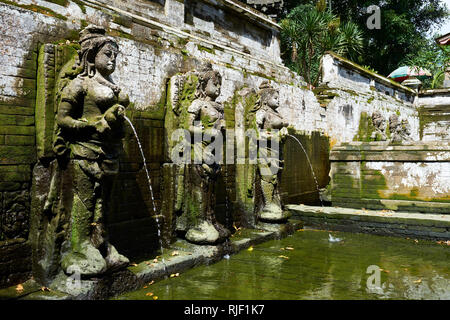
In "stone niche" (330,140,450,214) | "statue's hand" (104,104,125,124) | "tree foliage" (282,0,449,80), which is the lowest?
"stone niche" (330,140,450,214)

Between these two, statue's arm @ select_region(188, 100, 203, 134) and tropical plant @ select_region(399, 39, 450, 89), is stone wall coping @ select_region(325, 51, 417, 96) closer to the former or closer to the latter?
tropical plant @ select_region(399, 39, 450, 89)

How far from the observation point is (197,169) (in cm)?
560

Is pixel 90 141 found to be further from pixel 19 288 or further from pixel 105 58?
pixel 19 288

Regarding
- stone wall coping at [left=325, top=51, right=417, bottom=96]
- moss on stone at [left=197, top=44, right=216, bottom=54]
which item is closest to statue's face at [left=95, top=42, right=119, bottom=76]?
moss on stone at [left=197, top=44, right=216, bottom=54]

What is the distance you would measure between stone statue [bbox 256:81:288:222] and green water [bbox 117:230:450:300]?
651 mm

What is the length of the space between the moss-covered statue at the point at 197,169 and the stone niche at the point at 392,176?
480 cm

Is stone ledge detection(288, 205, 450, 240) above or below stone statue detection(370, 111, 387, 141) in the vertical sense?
below

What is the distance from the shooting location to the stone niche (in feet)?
27.6

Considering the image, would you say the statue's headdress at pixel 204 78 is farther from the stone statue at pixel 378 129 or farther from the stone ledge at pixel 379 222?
the stone statue at pixel 378 129

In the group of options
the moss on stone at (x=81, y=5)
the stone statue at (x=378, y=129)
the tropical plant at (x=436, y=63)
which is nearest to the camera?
the moss on stone at (x=81, y=5)

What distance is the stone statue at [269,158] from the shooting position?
7.07 metres

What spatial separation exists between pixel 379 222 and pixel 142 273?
4.90 meters

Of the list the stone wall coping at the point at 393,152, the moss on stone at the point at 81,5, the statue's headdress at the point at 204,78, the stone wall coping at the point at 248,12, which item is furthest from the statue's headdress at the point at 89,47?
the stone wall coping at the point at 393,152

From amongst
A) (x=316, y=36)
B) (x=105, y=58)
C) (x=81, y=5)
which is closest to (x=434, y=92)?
(x=316, y=36)
